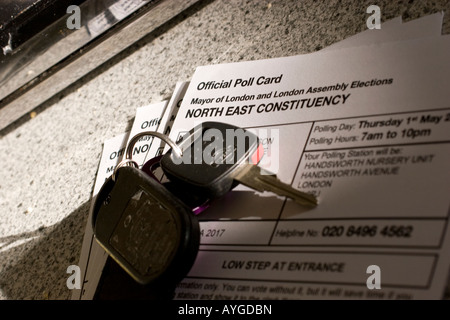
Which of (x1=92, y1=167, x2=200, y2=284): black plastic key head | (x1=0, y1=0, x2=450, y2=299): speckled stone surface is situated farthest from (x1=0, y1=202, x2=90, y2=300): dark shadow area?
(x1=92, y1=167, x2=200, y2=284): black plastic key head

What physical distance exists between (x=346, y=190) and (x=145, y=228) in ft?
0.51

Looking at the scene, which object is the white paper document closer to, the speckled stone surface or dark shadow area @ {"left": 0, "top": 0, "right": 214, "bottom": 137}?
the speckled stone surface

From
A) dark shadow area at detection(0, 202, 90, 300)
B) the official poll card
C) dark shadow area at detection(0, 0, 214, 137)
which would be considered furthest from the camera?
dark shadow area at detection(0, 0, 214, 137)

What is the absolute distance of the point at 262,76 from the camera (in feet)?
1.53

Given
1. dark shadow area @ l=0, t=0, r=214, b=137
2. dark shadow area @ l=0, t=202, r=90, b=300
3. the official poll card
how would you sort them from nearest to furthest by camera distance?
1. the official poll card
2. dark shadow area @ l=0, t=202, r=90, b=300
3. dark shadow area @ l=0, t=0, r=214, b=137

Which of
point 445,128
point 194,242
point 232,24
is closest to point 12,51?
point 232,24

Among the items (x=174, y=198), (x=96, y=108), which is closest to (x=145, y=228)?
(x=174, y=198)

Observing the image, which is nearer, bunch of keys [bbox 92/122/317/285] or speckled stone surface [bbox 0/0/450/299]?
bunch of keys [bbox 92/122/317/285]

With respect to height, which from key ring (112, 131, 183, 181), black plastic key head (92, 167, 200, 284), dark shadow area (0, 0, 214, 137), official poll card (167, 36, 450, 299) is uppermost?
dark shadow area (0, 0, 214, 137)

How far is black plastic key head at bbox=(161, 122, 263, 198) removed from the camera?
357 mm

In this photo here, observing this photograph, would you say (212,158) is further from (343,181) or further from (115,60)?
(115,60)

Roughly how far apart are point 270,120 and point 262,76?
62 mm

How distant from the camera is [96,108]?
0.62m

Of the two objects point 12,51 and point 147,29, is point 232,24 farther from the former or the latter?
point 12,51
